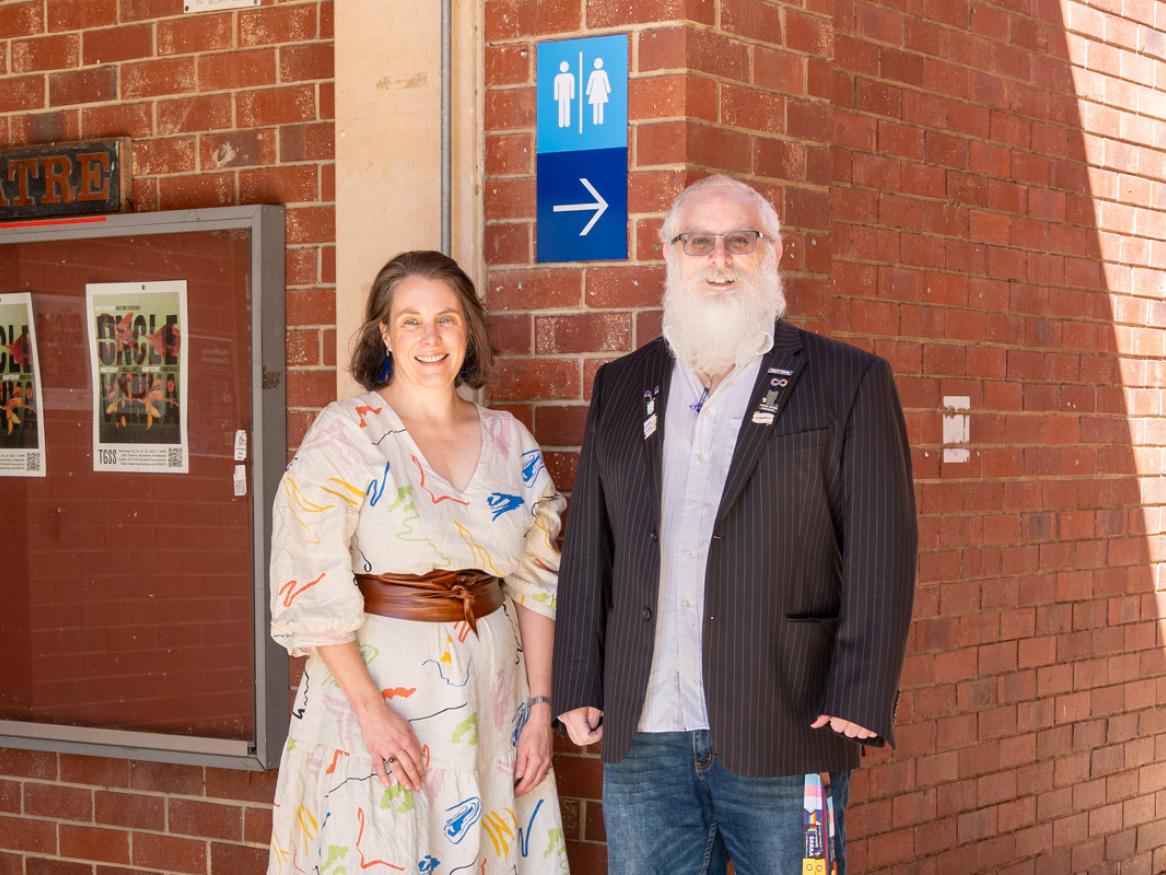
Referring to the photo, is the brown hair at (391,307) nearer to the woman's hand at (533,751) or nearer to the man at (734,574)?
the man at (734,574)

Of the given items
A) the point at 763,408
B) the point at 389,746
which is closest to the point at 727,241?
the point at 763,408

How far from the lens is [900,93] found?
530cm

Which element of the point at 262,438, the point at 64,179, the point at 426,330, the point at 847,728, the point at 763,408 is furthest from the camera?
the point at 64,179

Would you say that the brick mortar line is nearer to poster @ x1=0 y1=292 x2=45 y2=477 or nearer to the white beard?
the white beard

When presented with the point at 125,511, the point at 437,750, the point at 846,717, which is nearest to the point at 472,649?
the point at 437,750

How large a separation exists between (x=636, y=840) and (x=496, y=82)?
1996 millimetres

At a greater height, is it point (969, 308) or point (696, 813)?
point (969, 308)

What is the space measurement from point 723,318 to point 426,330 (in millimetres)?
684

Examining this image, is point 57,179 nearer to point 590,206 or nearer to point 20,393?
point 20,393

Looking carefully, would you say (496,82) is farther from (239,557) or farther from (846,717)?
(846,717)

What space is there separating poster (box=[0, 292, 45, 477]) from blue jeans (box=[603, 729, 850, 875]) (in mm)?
2532

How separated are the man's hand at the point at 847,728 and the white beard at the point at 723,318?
742mm

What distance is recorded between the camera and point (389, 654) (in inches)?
144

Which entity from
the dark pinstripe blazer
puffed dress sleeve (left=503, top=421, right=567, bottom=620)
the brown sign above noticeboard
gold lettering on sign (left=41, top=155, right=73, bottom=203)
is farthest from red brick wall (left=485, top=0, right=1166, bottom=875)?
gold lettering on sign (left=41, top=155, right=73, bottom=203)
